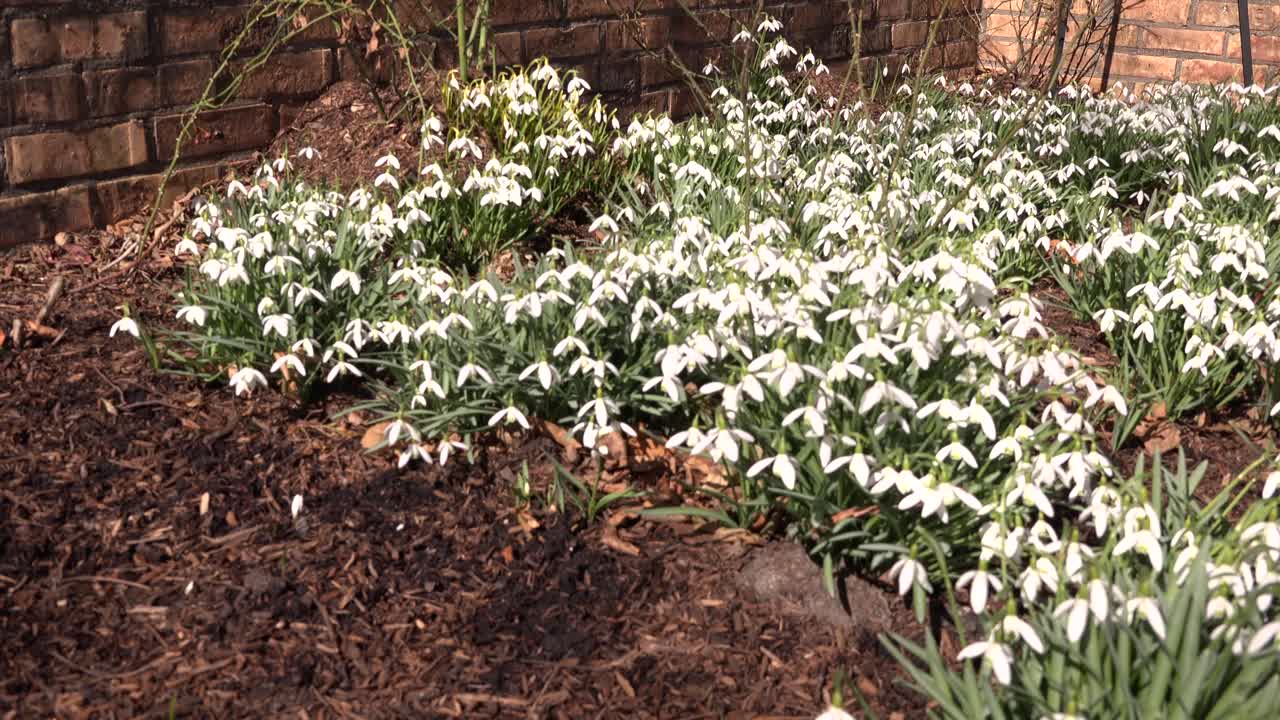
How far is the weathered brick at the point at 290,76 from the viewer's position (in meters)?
4.37

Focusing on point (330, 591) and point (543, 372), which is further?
point (543, 372)

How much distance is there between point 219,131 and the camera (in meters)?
4.31

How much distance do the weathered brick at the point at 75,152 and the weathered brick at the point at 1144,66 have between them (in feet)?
20.1

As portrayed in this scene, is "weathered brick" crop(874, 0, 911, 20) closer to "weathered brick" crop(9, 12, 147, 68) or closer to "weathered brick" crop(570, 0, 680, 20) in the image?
"weathered brick" crop(570, 0, 680, 20)

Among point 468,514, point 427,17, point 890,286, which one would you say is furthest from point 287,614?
point 427,17

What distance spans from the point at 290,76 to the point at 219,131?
36cm

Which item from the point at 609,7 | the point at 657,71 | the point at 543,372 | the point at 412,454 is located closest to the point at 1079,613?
→ the point at 543,372

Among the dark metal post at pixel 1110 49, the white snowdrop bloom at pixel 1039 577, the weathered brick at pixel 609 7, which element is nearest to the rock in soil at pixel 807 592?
the white snowdrop bloom at pixel 1039 577

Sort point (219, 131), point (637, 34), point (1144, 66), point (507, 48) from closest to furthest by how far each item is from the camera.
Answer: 1. point (219, 131)
2. point (507, 48)
3. point (637, 34)
4. point (1144, 66)

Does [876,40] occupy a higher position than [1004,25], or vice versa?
[1004,25]

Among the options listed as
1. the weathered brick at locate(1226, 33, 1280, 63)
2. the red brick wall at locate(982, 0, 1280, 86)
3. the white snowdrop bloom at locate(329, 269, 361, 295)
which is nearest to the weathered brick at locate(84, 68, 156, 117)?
the white snowdrop bloom at locate(329, 269, 361, 295)

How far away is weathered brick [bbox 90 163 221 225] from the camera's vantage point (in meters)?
4.03

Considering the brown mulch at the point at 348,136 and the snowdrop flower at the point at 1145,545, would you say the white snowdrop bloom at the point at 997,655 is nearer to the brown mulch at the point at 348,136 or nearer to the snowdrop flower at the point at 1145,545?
the snowdrop flower at the point at 1145,545

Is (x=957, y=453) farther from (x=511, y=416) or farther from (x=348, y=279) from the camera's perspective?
(x=348, y=279)
